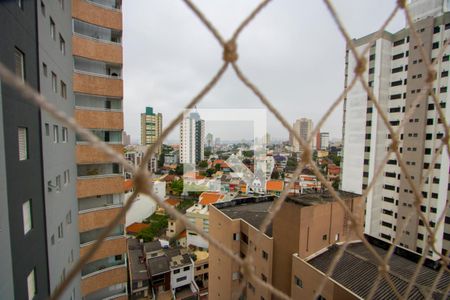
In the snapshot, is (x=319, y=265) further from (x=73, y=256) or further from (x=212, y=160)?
(x=212, y=160)

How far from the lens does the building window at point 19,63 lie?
164 centimetres

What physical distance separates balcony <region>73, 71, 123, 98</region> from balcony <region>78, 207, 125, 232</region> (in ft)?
6.66

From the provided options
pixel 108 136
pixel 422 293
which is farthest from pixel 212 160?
pixel 422 293

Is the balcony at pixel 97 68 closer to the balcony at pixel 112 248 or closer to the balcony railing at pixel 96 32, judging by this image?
the balcony railing at pixel 96 32

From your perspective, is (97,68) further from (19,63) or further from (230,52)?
(230,52)

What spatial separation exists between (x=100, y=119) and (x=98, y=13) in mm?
1766

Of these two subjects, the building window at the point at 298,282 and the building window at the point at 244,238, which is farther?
the building window at the point at 244,238

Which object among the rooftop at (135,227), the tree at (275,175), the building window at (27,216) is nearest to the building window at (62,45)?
the building window at (27,216)

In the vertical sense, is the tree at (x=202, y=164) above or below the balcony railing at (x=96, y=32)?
below

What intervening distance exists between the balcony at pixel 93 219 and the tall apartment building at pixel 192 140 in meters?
9.36

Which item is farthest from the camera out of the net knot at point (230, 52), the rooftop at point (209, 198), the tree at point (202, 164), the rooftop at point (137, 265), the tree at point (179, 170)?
the tree at point (202, 164)

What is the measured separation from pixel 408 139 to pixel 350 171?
7.85 ft

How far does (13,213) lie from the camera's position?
4.90 feet

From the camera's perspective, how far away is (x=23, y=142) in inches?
69.4
